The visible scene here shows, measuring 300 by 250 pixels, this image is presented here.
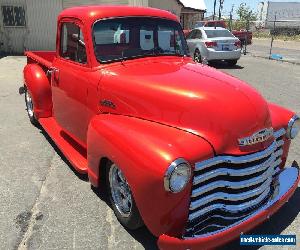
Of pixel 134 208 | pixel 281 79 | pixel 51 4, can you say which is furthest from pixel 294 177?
pixel 51 4

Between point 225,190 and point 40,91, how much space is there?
402 cm

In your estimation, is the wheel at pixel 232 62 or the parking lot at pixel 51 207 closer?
the parking lot at pixel 51 207

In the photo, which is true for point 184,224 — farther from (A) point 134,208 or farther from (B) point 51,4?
(B) point 51,4

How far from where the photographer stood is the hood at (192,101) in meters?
3.29

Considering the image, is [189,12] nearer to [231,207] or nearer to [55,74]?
[55,74]

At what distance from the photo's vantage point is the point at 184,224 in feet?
10.1

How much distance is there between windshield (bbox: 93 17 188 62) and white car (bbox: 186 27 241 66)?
33.1 feet

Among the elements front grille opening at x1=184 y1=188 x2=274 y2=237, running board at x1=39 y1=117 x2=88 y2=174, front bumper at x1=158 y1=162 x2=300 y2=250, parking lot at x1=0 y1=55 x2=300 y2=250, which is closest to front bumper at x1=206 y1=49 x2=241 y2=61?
parking lot at x1=0 y1=55 x2=300 y2=250

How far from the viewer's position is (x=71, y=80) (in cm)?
482

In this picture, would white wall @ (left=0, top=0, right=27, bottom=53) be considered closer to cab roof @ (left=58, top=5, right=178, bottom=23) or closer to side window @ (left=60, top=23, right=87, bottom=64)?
side window @ (left=60, top=23, right=87, bottom=64)

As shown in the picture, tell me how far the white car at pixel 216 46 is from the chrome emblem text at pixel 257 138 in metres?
11.5

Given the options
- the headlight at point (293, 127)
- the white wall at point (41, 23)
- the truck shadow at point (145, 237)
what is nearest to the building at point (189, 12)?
the white wall at point (41, 23)

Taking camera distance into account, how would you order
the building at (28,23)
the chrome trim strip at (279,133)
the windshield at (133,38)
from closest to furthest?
the chrome trim strip at (279,133) → the windshield at (133,38) → the building at (28,23)

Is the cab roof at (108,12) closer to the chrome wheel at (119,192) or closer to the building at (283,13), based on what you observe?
the chrome wheel at (119,192)
